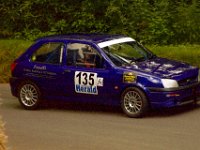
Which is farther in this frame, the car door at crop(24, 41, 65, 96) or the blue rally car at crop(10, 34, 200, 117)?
the car door at crop(24, 41, 65, 96)

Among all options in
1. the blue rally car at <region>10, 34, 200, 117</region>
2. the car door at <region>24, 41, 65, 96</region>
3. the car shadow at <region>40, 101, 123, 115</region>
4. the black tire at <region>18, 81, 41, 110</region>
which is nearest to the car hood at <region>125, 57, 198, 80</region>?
the blue rally car at <region>10, 34, 200, 117</region>

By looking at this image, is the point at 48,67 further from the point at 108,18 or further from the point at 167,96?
the point at 108,18

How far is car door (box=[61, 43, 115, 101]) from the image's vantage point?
40.3 feet

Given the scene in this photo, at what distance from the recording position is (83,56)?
1271cm

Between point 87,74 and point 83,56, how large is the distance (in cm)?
47

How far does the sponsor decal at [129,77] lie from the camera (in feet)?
39.1

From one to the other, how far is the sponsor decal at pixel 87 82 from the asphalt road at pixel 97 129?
501mm

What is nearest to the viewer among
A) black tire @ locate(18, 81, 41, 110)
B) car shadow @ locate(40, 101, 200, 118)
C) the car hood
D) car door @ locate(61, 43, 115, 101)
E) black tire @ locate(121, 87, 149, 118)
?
black tire @ locate(121, 87, 149, 118)

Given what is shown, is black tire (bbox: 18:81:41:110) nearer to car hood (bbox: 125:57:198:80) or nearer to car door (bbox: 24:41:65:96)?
car door (bbox: 24:41:65:96)

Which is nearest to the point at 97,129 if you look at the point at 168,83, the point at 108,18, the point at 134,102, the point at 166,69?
the point at 134,102

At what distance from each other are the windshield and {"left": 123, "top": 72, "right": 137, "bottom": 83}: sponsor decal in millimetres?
404

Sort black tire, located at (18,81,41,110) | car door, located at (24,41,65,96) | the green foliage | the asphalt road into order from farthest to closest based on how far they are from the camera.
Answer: the green foliage
black tire, located at (18,81,41,110)
car door, located at (24,41,65,96)
the asphalt road

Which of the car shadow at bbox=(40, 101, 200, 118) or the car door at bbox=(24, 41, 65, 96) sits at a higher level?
the car door at bbox=(24, 41, 65, 96)

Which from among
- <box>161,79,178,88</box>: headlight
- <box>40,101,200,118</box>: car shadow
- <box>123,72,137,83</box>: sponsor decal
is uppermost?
<box>123,72,137,83</box>: sponsor decal
